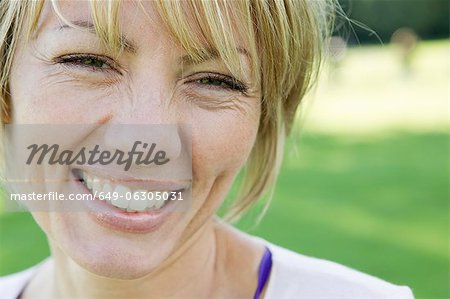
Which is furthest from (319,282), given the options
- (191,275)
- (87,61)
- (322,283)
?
(87,61)

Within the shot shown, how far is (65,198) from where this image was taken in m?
1.74

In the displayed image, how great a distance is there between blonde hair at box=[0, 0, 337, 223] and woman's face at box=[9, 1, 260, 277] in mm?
30

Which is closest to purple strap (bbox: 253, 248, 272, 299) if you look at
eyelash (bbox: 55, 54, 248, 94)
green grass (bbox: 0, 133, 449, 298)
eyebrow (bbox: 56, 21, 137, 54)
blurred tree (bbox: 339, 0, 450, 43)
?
eyelash (bbox: 55, 54, 248, 94)

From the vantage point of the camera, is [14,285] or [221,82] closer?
[221,82]

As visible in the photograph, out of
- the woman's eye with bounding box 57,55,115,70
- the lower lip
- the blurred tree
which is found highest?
the woman's eye with bounding box 57,55,115,70

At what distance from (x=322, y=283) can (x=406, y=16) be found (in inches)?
1204

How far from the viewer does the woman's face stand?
1.59 metres

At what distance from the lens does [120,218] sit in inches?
68.6

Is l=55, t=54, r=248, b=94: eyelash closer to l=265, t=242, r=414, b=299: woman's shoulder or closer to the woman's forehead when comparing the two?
the woman's forehead

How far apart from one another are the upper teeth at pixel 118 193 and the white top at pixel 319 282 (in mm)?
444

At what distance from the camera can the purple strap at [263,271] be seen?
6.44 feet

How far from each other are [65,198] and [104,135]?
201 mm

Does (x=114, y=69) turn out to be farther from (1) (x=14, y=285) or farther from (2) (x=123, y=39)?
(1) (x=14, y=285)

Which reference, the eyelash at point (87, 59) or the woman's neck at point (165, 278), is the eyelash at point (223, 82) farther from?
the woman's neck at point (165, 278)
